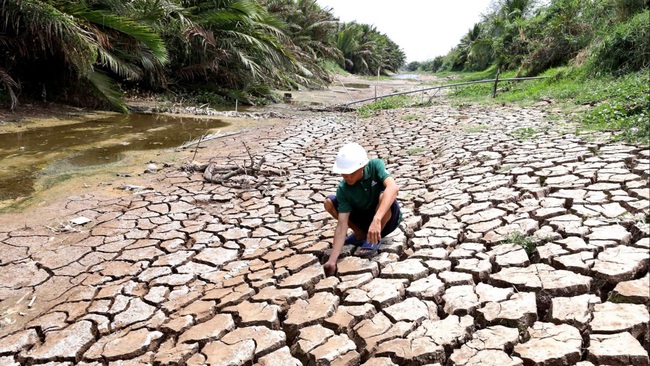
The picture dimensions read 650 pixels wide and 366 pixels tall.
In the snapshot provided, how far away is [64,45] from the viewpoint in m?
8.05

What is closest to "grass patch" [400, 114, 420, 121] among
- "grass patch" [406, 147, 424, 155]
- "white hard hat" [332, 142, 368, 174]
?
"grass patch" [406, 147, 424, 155]

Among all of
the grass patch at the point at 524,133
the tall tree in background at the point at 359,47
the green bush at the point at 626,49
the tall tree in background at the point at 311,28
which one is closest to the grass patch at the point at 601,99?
the green bush at the point at 626,49

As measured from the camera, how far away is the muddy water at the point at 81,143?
17.0 feet

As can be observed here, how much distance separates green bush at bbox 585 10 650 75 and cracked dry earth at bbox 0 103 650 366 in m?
4.01

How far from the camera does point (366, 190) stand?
2869 millimetres

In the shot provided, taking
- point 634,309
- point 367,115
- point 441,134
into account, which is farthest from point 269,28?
point 634,309

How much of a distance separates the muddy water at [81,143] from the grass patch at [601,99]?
5544 millimetres

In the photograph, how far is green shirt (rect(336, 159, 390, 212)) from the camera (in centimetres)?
283

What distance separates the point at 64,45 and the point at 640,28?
9517 millimetres

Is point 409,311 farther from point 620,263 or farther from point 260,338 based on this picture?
point 620,263

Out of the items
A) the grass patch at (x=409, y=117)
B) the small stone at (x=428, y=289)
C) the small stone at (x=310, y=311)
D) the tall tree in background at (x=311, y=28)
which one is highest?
the tall tree in background at (x=311, y=28)

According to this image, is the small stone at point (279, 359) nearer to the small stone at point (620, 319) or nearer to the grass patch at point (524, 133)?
the small stone at point (620, 319)

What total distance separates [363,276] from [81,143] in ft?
18.8

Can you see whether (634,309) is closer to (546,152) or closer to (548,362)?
(548,362)
